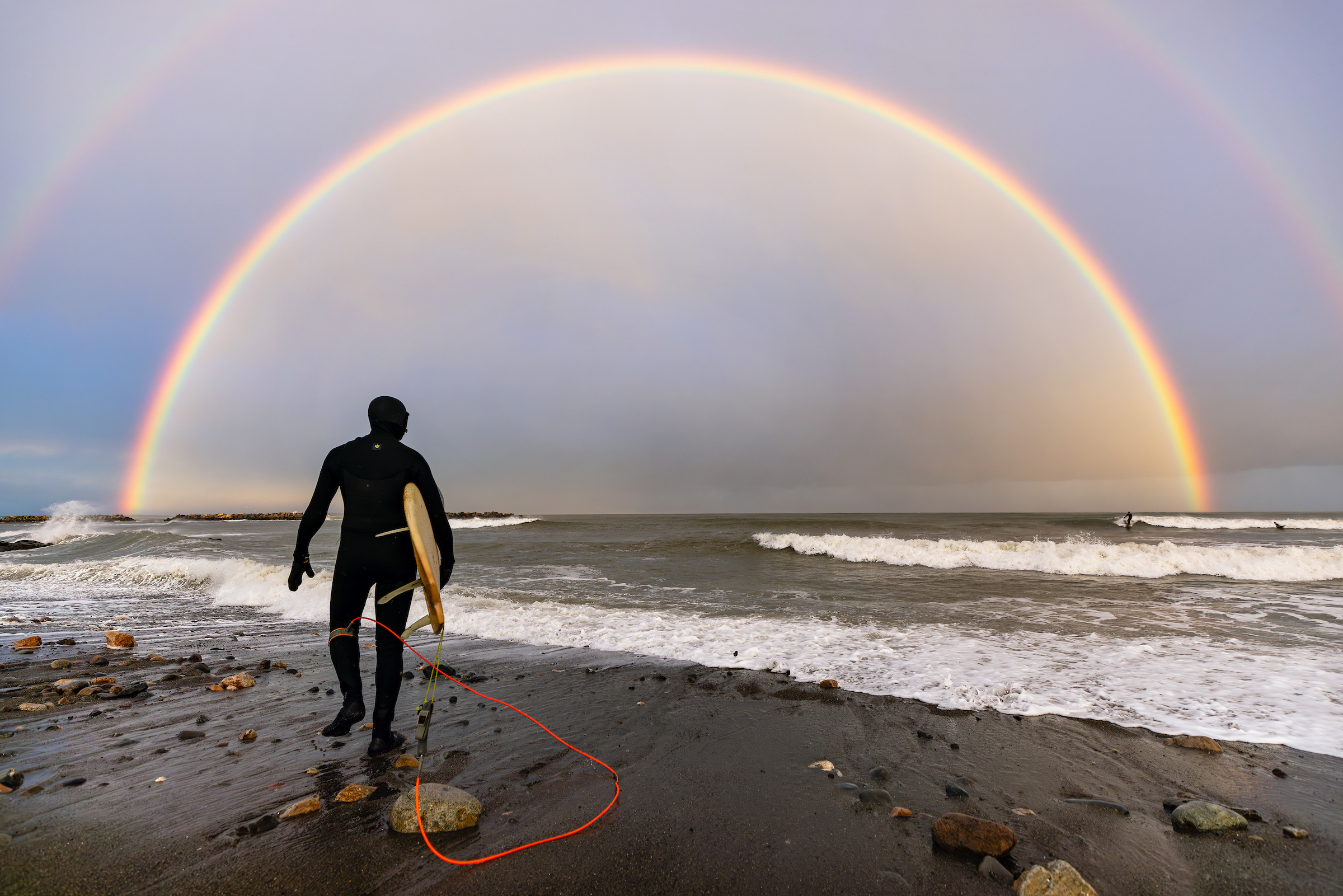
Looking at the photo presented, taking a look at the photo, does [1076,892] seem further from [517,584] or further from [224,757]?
[517,584]

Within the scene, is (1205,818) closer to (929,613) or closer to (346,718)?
(346,718)

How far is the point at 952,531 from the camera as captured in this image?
50656 millimetres

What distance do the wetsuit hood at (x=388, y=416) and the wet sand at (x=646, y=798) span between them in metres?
2.52

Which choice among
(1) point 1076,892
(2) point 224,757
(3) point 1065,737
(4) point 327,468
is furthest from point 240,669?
(3) point 1065,737

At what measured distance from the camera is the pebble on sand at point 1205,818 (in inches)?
131

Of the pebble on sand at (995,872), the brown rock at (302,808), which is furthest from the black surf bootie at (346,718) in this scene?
the pebble on sand at (995,872)

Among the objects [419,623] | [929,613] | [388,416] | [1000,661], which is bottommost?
[929,613]

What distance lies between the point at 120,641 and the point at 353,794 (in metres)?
8.44

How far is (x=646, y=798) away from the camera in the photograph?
3.71m

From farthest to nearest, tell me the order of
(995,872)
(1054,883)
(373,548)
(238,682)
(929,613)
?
(929,613), (238,682), (373,548), (995,872), (1054,883)

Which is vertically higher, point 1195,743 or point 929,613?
point 1195,743

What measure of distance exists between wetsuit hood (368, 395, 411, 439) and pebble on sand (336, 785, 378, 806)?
252 centimetres

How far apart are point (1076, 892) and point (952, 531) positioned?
5363cm

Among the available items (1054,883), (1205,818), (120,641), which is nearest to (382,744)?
(1054,883)
